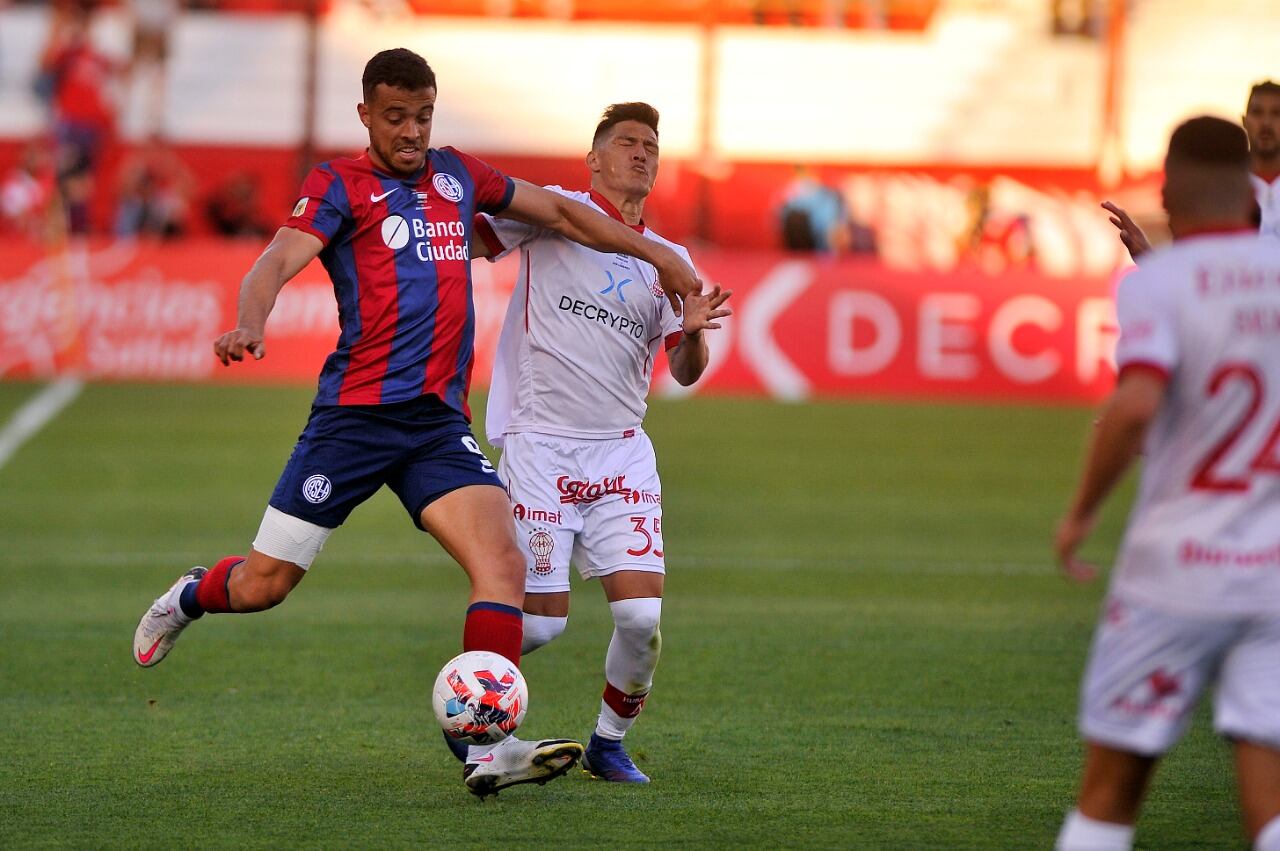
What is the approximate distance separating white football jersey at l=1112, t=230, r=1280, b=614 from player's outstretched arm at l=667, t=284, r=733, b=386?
2.11 metres

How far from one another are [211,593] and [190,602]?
0.48 ft

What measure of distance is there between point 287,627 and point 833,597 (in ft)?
10.4

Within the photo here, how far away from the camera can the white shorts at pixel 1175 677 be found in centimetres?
432

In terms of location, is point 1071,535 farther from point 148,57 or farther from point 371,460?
point 148,57

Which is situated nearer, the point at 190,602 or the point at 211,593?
the point at 211,593

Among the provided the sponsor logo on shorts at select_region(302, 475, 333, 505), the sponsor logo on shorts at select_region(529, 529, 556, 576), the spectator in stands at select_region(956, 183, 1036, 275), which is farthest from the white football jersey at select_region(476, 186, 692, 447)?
the spectator in stands at select_region(956, 183, 1036, 275)

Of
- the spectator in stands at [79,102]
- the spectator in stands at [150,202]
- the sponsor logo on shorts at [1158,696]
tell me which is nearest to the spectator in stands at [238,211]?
the spectator in stands at [150,202]

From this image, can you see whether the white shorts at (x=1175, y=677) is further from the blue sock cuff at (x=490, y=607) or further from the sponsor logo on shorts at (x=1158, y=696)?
the blue sock cuff at (x=490, y=607)

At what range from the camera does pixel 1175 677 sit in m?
4.34

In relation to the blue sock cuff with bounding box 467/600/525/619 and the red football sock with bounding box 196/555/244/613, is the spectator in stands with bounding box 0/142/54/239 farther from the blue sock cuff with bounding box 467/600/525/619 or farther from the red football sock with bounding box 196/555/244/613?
the blue sock cuff with bounding box 467/600/525/619

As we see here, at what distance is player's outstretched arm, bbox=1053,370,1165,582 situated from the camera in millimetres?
4234

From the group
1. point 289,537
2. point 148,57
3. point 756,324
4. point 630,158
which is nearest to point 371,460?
point 289,537

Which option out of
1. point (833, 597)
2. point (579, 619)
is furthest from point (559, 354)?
point (833, 597)

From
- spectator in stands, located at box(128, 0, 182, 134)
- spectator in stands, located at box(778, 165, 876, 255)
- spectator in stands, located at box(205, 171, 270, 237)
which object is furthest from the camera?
spectator in stands, located at box(128, 0, 182, 134)
